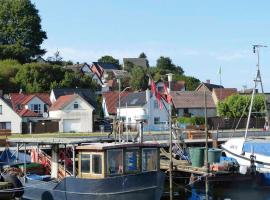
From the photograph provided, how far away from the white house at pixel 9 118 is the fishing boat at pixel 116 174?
161 feet

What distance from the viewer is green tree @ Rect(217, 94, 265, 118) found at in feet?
265

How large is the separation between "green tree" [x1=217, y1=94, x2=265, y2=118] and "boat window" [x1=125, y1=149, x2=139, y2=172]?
2205 inches

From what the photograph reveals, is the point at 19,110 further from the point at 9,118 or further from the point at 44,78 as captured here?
the point at 44,78

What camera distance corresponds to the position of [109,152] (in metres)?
24.8

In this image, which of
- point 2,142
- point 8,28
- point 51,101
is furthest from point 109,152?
point 8,28

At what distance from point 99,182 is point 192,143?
1015 inches

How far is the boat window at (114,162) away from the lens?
24812 mm

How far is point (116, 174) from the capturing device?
24.8m

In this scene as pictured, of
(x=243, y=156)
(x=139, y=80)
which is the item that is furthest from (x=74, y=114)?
(x=243, y=156)

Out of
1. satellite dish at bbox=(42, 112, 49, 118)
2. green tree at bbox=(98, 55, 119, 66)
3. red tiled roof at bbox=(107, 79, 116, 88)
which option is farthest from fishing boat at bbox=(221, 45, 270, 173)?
green tree at bbox=(98, 55, 119, 66)

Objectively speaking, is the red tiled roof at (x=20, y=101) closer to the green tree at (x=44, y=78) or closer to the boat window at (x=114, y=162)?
the green tree at (x=44, y=78)

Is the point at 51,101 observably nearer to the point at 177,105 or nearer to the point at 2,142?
the point at 177,105

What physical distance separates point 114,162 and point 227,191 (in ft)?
36.9

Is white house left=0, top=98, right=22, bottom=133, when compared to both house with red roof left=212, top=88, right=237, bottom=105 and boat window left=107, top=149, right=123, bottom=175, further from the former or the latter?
boat window left=107, top=149, right=123, bottom=175
